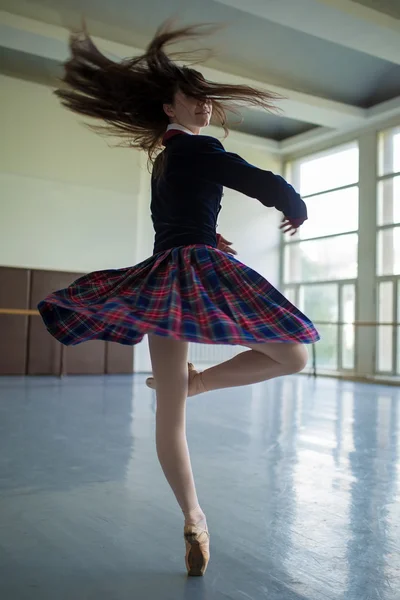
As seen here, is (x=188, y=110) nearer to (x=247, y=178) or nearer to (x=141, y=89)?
(x=141, y=89)

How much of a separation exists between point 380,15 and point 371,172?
375cm

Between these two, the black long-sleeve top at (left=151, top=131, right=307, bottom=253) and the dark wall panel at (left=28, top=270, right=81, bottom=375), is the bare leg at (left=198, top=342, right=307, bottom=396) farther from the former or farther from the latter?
the dark wall panel at (left=28, top=270, right=81, bottom=375)

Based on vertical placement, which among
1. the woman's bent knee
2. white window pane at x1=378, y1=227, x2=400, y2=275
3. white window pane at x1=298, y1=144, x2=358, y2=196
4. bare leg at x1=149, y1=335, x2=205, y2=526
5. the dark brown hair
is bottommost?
bare leg at x1=149, y1=335, x2=205, y2=526

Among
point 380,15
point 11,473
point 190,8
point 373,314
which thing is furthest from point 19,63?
point 11,473

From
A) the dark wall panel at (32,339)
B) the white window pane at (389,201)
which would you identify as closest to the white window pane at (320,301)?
the white window pane at (389,201)

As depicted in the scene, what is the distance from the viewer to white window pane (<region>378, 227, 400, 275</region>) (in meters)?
10.1

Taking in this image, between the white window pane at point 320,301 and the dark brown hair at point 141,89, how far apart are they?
982cm

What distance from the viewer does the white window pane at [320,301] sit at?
37.0 ft

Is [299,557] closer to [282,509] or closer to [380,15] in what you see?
[282,509]

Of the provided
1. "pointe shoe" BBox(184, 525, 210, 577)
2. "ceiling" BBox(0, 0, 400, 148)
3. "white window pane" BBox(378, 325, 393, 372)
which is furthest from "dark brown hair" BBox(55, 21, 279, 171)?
"white window pane" BBox(378, 325, 393, 372)

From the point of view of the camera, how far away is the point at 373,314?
10336 mm

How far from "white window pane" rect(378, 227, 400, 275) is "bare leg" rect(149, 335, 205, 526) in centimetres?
922

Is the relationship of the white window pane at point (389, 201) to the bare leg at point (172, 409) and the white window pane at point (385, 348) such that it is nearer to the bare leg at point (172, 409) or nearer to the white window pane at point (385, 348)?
the white window pane at point (385, 348)

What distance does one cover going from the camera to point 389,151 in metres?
10.3
